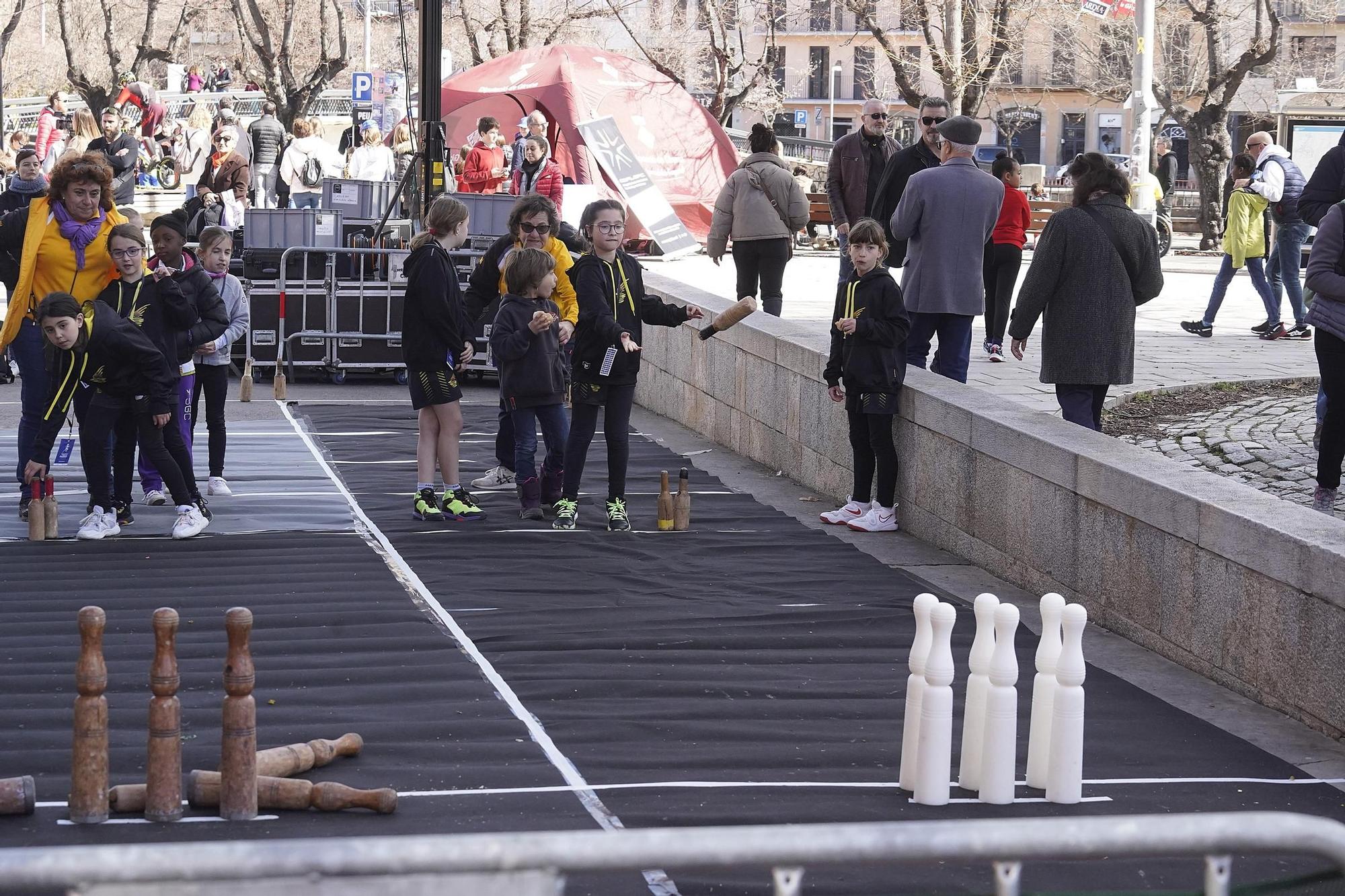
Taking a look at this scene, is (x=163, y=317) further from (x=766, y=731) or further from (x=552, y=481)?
(x=766, y=731)

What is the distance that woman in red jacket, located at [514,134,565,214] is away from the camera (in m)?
21.2

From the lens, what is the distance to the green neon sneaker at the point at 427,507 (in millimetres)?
9047

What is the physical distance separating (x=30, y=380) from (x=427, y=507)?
2181 millimetres

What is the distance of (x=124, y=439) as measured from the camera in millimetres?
8617

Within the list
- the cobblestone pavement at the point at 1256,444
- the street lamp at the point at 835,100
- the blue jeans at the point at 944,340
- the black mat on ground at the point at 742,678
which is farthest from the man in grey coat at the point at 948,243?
the street lamp at the point at 835,100

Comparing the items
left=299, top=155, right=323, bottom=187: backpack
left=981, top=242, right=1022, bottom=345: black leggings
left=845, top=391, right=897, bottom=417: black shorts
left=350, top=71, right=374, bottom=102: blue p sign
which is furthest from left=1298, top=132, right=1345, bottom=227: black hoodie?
left=350, top=71, right=374, bottom=102: blue p sign

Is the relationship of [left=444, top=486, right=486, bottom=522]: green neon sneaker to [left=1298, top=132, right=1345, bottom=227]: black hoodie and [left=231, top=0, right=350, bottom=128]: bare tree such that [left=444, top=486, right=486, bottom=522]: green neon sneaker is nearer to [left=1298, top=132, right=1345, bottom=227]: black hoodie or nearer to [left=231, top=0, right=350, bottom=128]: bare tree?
[left=1298, top=132, right=1345, bottom=227]: black hoodie

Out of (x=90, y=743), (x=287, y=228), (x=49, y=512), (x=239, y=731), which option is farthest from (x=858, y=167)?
(x=90, y=743)

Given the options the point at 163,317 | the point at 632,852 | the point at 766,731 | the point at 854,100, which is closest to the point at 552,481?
the point at 163,317

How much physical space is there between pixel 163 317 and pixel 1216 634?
5.22 m

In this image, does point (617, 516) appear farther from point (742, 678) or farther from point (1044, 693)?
point (1044, 693)

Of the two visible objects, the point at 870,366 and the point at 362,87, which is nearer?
the point at 870,366

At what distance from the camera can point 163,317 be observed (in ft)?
28.2

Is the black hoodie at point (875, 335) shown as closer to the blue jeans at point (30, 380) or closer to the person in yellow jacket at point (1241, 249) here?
the blue jeans at point (30, 380)
